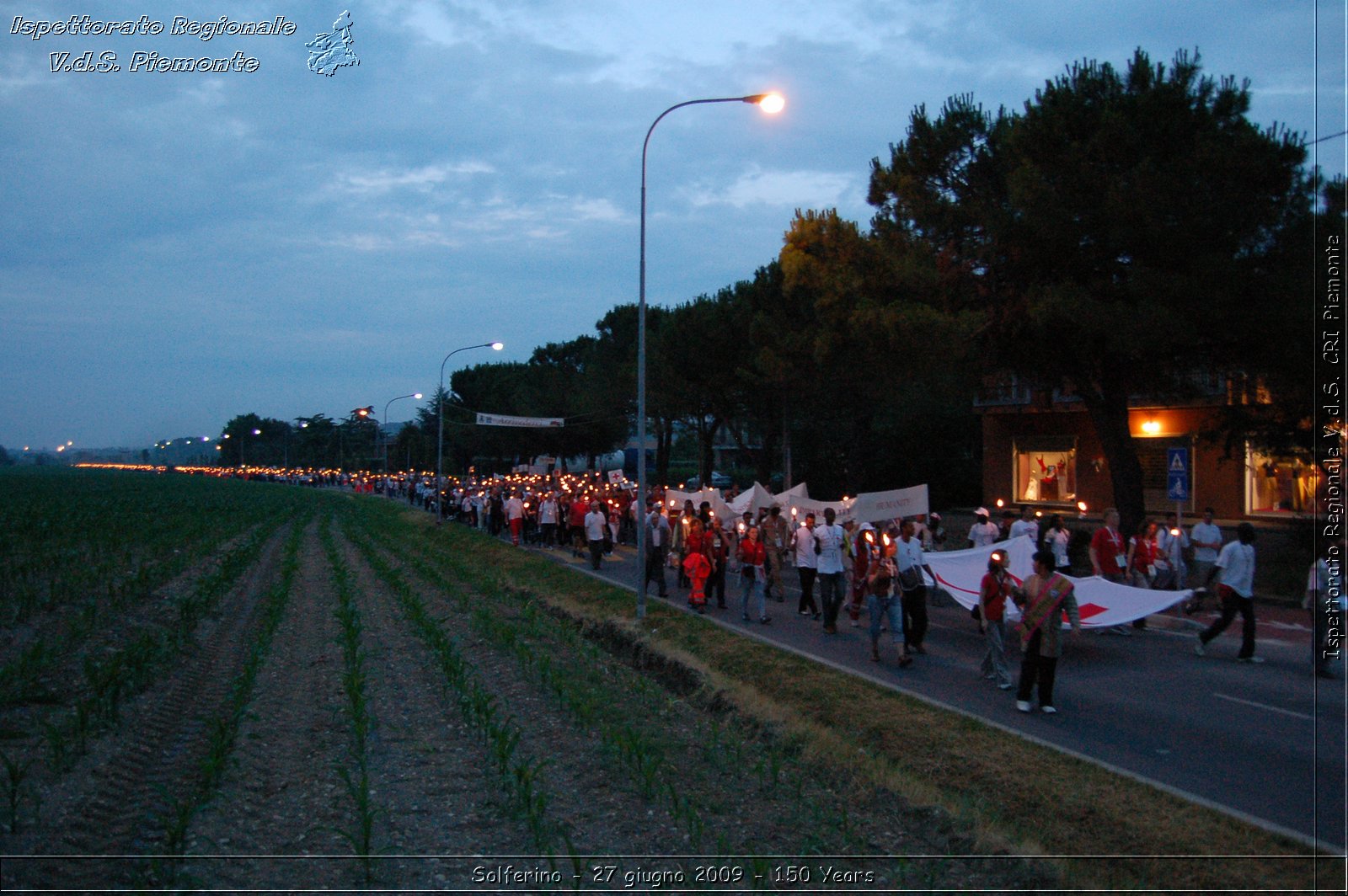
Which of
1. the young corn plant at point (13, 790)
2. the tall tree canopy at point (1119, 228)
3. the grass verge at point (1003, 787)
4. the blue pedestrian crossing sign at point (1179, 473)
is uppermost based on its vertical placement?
the tall tree canopy at point (1119, 228)

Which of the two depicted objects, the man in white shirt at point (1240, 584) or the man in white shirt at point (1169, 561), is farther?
the man in white shirt at point (1169, 561)

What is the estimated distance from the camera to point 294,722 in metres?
8.79

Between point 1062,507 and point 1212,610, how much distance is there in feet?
60.8

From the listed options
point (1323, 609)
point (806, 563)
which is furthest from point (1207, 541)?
point (806, 563)

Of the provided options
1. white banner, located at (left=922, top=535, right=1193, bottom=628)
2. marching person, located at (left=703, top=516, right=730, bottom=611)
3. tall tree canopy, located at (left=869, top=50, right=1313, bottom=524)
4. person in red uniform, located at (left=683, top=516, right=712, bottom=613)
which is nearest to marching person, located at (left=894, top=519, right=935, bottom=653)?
white banner, located at (left=922, top=535, right=1193, bottom=628)

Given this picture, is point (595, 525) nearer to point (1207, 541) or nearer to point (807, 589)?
point (807, 589)

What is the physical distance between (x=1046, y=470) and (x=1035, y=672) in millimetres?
27745

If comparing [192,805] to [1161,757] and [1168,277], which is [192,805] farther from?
[1168,277]

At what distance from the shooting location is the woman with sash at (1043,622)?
8.78 meters

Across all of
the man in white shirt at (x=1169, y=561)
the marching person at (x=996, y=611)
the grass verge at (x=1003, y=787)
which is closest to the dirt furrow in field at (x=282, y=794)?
the grass verge at (x=1003, y=787)

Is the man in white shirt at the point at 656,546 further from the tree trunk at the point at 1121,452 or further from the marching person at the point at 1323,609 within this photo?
the tree trunk at the point at 1121,452

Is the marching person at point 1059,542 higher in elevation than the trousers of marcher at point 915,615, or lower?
higher

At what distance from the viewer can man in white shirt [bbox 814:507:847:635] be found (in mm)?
13578

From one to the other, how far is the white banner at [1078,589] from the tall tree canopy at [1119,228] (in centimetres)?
796
